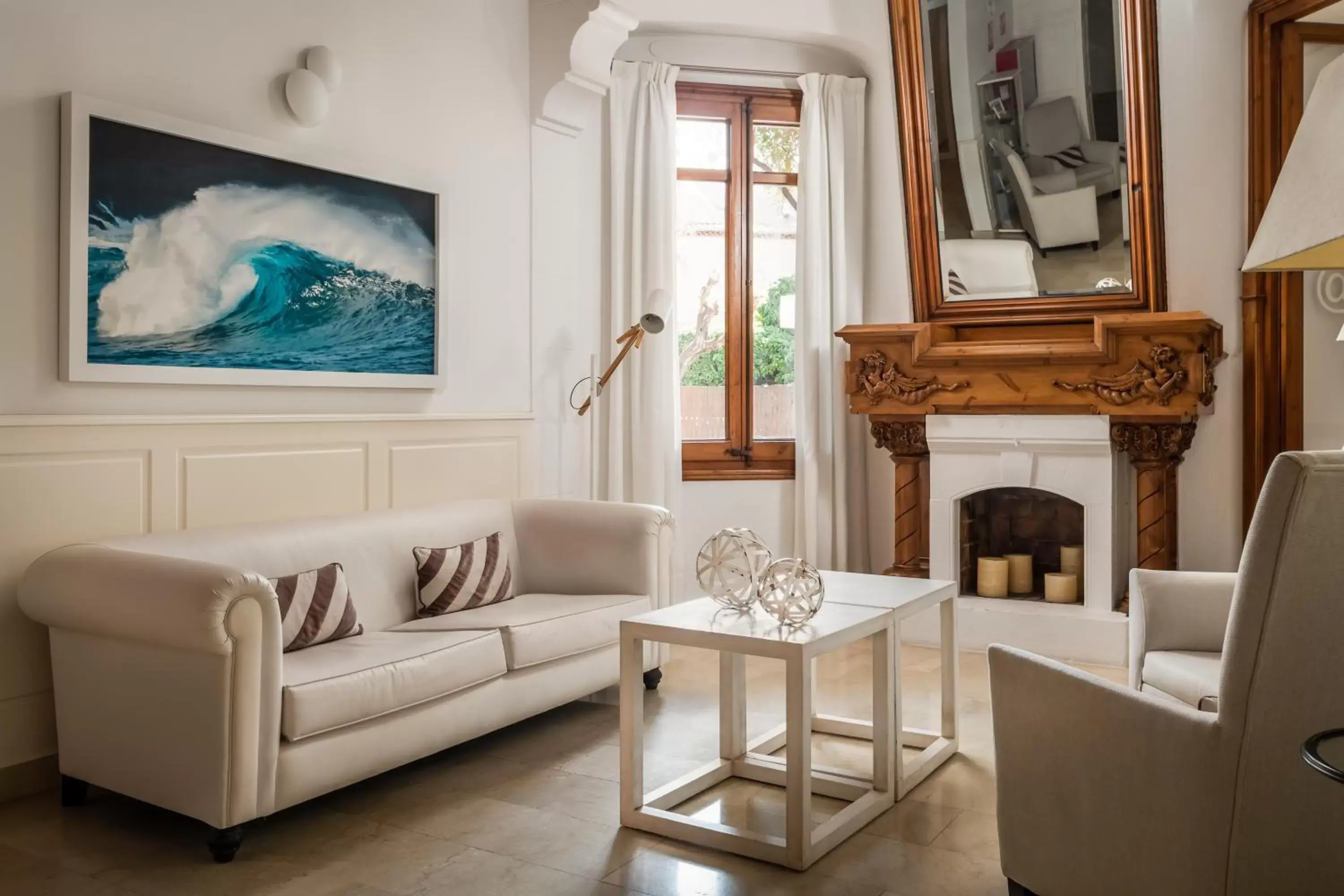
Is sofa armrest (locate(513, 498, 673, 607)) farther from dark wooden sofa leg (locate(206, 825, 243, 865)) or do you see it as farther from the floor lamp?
the floor lamp

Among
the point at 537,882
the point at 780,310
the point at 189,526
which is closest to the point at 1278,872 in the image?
the point at 537,882

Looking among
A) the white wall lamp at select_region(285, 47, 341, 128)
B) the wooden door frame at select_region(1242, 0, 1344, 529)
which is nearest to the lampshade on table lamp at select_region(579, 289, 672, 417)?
the white wall lamp at select_region(285, 47, 341, 128)

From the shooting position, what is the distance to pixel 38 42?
10.1ft

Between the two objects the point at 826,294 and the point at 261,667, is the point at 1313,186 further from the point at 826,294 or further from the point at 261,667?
the point at 826,294

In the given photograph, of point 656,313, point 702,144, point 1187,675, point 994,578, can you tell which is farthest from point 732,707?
point 702,144

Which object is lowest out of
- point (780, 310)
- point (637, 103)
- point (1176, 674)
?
point (1176, 674)

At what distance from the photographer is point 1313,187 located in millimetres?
1552

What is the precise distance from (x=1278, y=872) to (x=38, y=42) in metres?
3.58

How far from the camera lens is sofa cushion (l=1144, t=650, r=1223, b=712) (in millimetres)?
2595

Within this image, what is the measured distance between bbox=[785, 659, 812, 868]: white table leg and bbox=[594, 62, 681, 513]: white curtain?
9.13ft

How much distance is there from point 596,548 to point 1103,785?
7.86 ft

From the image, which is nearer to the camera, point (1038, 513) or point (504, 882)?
point (504, 882)

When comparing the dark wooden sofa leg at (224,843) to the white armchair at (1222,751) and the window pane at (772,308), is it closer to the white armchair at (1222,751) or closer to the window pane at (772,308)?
the white armchair at (1222,751)

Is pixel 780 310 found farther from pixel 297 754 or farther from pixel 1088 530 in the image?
pixel 297 754
